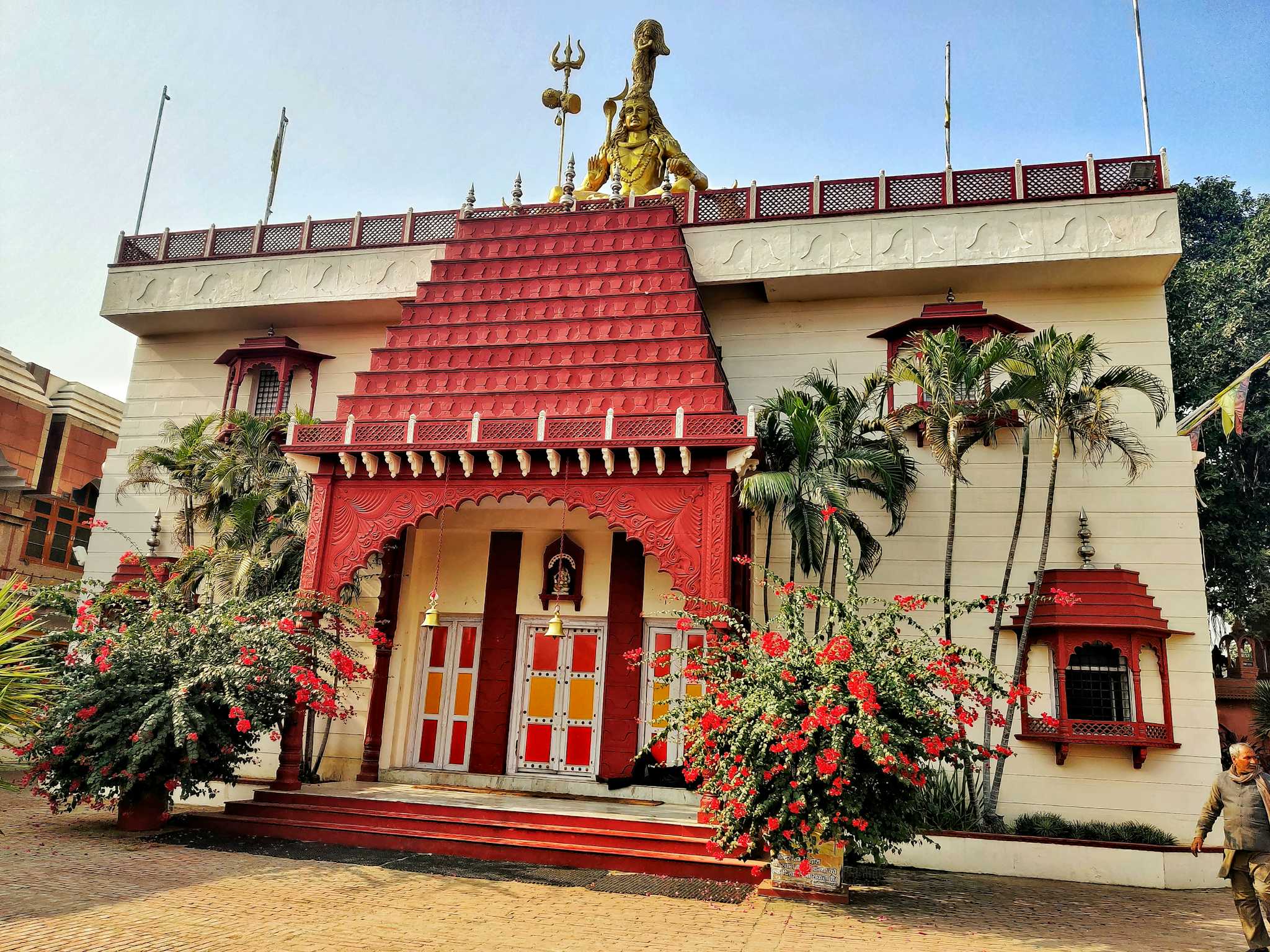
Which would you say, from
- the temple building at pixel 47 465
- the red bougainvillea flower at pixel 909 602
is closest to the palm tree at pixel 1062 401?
the red bougainvillea flower at pixel 909 602

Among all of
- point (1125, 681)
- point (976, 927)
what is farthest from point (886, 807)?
point (1125, 681)

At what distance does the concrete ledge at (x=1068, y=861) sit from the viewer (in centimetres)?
1065

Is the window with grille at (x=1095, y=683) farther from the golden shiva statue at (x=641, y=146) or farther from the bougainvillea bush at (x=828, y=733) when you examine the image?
the golden shiva statue at (x=641, y=146)

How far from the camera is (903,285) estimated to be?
14438mm

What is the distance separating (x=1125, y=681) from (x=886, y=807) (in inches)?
236

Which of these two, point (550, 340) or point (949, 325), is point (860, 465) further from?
point (550, 340)

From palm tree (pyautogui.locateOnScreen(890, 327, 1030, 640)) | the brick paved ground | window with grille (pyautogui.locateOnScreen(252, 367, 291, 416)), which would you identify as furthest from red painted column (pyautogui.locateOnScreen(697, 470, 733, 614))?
window with grille (pyautogui.locateOnScreen(252, 367, 291, 416))

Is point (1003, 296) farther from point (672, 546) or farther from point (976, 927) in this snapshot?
point (976, 927)

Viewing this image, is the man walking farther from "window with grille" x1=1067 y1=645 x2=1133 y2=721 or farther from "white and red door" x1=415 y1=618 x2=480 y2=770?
"white and red door" x1=415 y1=618 x2=480 y2=770

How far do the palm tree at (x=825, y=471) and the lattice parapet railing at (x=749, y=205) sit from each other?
3.75 metres

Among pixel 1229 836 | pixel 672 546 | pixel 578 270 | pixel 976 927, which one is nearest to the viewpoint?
pixel 1229 836

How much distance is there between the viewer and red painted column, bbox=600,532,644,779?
13398mm

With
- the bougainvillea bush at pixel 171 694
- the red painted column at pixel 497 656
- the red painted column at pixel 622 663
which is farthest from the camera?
the red painted column at pixel 497 656

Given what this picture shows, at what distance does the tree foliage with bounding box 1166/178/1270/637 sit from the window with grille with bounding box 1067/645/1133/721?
675cm
